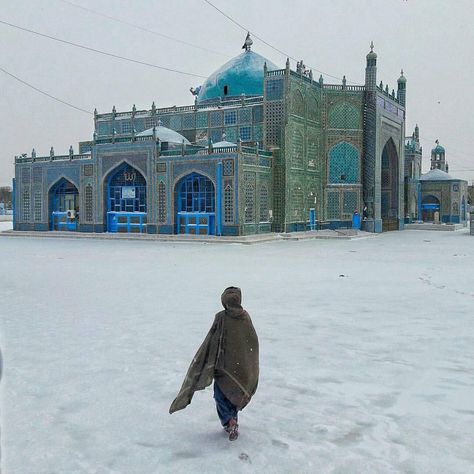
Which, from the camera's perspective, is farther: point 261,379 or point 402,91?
point 402,91

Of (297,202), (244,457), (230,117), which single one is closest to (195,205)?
(297,202)

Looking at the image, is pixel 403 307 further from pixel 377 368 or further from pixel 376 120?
pixel 376 120

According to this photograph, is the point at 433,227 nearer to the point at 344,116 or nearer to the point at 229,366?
the point at 344,116

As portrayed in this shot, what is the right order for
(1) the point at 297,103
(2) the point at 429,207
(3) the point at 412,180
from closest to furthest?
(1) the point at 297,103
(3) the point at 412,180
(2) the point at 429,207

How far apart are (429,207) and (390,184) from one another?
999 cm

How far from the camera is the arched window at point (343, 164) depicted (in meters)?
34.7

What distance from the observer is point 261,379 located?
5.47m

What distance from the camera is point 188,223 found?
95.6 feet

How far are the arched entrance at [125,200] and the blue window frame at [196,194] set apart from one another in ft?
8.20

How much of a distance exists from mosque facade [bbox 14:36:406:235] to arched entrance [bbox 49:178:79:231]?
7 centimetres

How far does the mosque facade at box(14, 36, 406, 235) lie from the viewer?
2872cm

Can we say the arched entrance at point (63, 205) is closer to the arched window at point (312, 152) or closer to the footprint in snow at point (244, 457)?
the arched window at point (312, 152)

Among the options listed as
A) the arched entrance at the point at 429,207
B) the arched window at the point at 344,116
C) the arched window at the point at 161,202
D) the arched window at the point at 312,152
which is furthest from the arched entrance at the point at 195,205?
the arched entrance at the point at 429,207

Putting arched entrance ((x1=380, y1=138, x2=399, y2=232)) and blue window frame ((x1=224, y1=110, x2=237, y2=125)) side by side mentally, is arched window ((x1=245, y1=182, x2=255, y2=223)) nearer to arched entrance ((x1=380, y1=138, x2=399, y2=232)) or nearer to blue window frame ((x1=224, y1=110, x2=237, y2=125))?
blue window frame ((x1=224, y1=110, x2=237, y2=125))
